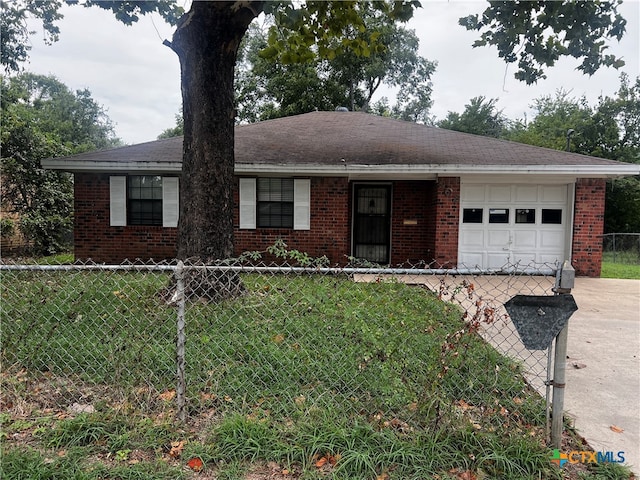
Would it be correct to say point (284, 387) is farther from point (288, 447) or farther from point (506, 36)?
point (506, 36)

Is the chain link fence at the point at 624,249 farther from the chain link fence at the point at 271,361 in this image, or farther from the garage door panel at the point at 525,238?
the chain link fence at the point at 271,361

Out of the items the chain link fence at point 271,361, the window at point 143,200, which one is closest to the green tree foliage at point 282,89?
the window at point 143,200

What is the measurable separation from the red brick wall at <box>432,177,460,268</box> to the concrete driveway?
307 centimetres

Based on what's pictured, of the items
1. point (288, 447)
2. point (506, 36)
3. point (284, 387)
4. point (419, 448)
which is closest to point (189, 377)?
point (284, 387)

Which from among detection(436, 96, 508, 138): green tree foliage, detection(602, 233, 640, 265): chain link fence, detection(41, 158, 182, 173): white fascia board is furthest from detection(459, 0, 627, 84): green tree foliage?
detection(436, 96, 508, 138): green tree foliage

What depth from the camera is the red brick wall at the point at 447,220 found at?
30.2ft

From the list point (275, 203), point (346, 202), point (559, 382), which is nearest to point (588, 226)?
Answer: point (346, 202)

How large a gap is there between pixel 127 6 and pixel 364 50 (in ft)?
15.9

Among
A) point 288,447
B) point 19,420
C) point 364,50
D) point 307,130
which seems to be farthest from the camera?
point 307,130

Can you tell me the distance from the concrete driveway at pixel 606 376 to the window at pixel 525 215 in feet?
10.0

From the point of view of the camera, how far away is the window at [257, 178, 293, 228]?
9.59 meters

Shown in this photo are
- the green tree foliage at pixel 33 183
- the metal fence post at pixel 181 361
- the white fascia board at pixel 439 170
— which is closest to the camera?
the metal fence post at pixel 181 361

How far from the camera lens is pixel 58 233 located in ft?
44.0

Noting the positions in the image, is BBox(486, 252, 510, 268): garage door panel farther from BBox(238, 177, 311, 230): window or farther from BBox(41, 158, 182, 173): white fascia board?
BBox(41, 158, 182, 173): white fascia board
